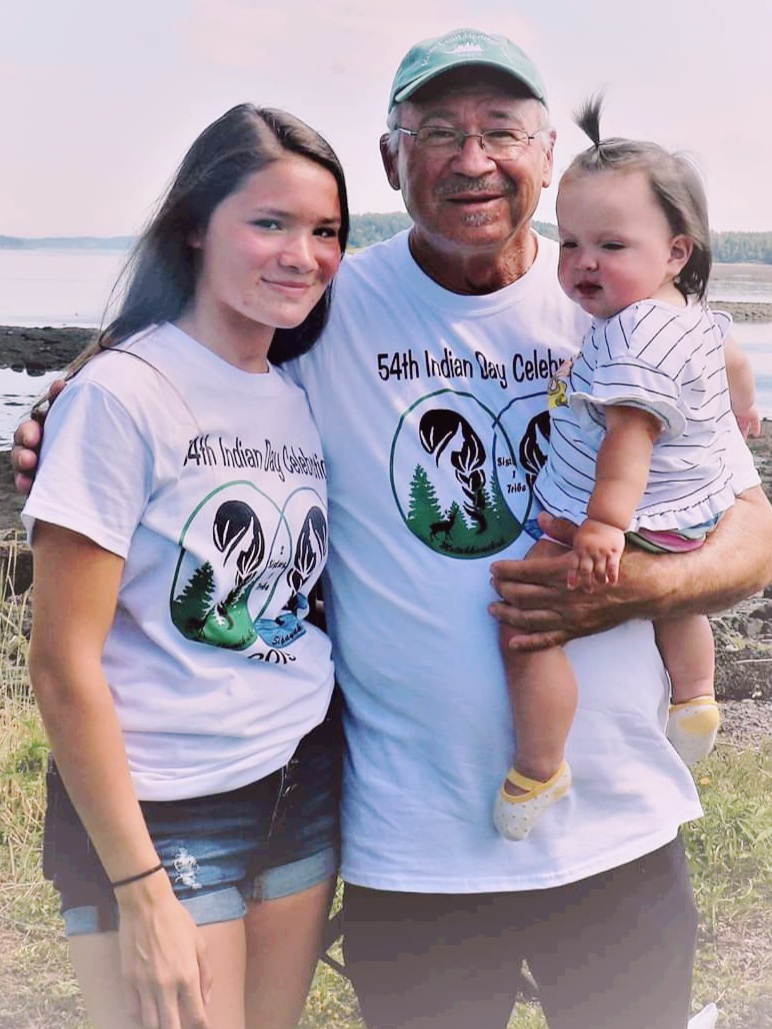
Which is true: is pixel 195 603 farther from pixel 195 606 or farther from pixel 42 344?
pixel 42 344

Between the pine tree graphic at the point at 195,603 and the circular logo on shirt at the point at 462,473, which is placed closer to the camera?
the pine tree graphic at the point at 195,603

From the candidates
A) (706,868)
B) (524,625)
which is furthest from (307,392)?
(706,868)

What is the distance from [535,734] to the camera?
190cm

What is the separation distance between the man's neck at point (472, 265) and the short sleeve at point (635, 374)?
254 millimetres

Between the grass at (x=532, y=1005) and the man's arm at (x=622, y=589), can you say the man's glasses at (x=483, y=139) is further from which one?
the grass at (x=532, y=1005)

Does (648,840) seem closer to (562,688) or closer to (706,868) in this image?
(562,688)

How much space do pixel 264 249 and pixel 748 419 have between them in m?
1.01

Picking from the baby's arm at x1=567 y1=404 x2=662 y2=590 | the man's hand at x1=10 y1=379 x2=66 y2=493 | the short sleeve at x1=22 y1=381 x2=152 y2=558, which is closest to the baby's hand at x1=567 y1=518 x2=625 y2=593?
the baby's arm at x1=567 y1=404 x2=662 y2=590

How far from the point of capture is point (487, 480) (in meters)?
2.00

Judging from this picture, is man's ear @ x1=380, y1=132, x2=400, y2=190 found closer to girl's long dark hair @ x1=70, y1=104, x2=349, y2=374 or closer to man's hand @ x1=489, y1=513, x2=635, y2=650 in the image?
girl's long dark hair @ x1=70, y1=104, x2=349, y2=374

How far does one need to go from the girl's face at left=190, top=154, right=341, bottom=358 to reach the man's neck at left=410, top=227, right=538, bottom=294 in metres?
0.28

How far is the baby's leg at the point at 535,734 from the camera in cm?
190

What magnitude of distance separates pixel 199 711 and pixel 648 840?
2.83 feet

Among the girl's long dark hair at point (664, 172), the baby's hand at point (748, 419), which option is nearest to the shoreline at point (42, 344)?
the baby's hand at point (748, 419)
